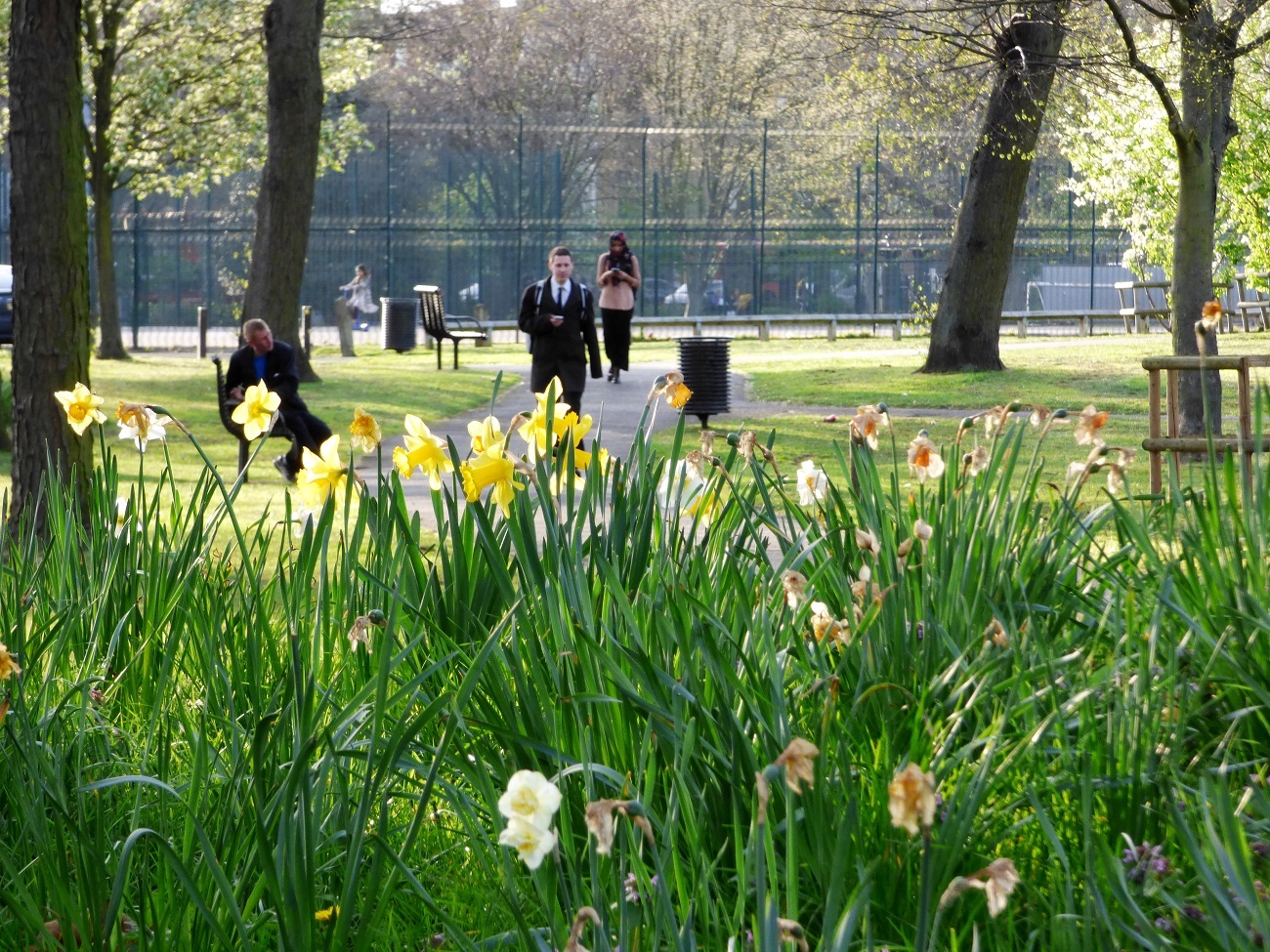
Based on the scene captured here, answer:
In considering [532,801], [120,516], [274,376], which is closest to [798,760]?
[532,801]

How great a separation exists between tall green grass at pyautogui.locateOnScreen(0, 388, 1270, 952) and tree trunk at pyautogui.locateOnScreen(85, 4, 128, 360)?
1858 cm

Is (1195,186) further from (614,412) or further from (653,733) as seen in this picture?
(653,733)

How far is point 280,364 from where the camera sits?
31.9 feet

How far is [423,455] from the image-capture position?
3.02m

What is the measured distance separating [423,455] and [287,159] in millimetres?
13581

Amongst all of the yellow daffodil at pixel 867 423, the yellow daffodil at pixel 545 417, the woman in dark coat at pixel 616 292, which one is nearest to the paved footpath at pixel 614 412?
the woman in dark coat at pixel 616 292

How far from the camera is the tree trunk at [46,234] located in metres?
6.32

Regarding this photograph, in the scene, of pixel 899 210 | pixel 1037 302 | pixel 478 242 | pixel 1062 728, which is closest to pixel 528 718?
pixel 1062 728

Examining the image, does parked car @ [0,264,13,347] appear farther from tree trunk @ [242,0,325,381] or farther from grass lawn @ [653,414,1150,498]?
grass lawn @ [653,414,1150,498]

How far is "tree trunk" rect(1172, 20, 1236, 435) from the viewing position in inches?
417

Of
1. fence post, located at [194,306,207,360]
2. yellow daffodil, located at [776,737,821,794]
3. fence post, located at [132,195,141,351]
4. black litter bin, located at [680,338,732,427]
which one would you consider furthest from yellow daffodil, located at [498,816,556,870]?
fence post, located at [132,195,141,351]

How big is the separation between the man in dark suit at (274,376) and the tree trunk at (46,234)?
2911mm

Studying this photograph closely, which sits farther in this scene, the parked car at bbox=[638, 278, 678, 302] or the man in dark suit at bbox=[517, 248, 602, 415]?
the parked car at bbox=[638, 278, 678, 302]

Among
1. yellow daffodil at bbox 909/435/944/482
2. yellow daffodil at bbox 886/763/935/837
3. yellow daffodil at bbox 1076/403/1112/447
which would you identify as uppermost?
yellow daffodil at bbox 1076/403/1112/447
